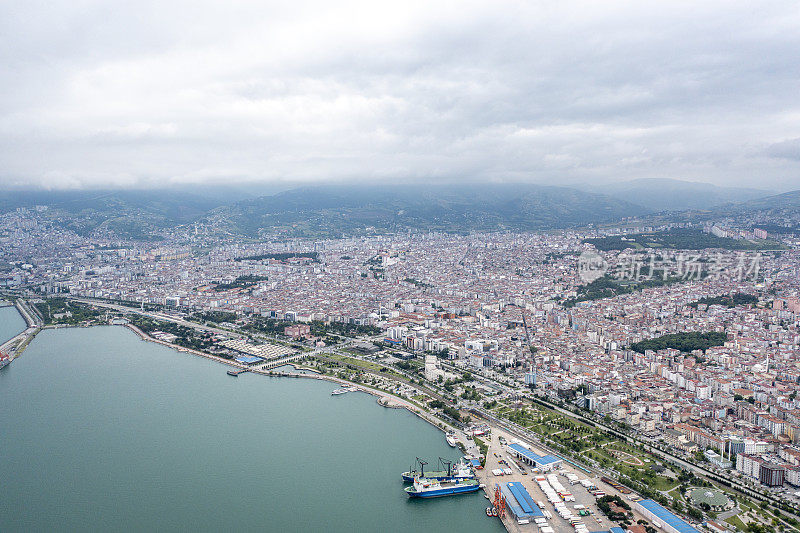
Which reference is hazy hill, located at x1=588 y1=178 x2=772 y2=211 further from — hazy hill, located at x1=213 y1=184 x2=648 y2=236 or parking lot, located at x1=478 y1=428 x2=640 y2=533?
parking lot, located at x1=478 y1=428 x2=640 y2=533

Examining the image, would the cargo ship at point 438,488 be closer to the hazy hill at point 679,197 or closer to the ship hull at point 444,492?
the ship hull at point 444,492

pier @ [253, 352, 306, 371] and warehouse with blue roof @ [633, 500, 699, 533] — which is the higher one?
warehouse with blue roof @ [633, 500, 699, 533]

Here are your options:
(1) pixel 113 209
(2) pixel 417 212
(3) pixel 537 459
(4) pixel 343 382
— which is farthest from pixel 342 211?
(3) pixel 537 459

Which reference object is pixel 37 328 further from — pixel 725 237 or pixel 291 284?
pixel 725 237

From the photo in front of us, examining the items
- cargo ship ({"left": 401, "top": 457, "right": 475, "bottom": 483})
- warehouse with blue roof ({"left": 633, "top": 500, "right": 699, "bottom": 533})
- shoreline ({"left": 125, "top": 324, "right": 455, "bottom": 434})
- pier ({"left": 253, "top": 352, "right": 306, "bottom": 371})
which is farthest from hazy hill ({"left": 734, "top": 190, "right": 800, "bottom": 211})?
cargo ship ({"left": 401, "top": 457, "right": 475, "bottom": 483})

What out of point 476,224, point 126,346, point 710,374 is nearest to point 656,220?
point 476,224

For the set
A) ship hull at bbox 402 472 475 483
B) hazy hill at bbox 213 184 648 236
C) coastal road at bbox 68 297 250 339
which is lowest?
ship hull at bbox 402 472 475 483

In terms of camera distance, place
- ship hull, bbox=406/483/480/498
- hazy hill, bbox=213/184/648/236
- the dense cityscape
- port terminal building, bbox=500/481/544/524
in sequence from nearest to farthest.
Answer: port terminal building, bbox=500/481/544/524
ship hull, bbox=406/483/480/498
the dense cityscape
hazy hill, bbox=213/184/648/236

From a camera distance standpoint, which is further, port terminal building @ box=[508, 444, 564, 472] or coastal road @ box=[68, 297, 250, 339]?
coastal road @ box=[68, 297, 250, 339]
